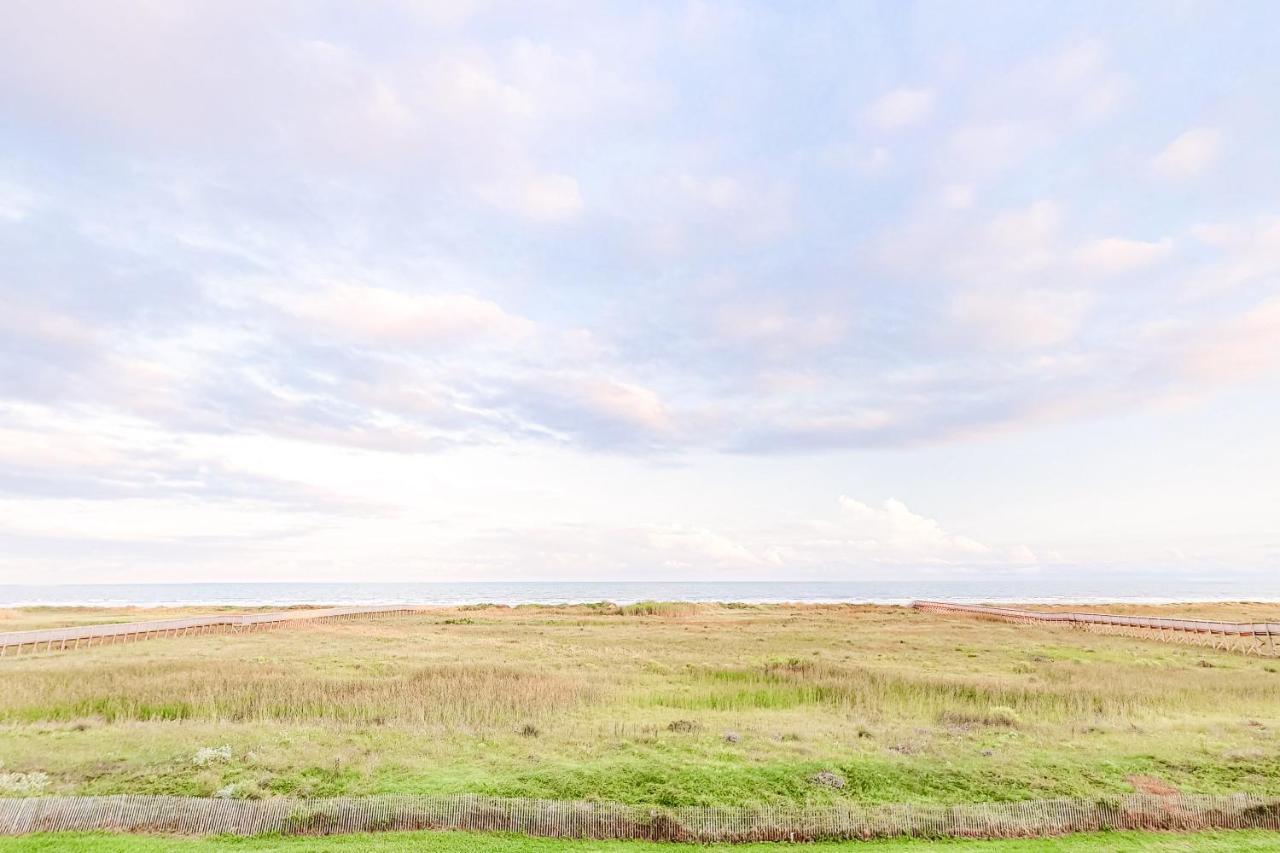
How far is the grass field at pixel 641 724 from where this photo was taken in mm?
10773

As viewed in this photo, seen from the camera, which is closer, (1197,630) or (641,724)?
(641,724)

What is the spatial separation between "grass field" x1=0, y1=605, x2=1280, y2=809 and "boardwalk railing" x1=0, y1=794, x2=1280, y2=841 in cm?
54

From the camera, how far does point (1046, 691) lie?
20484 mm

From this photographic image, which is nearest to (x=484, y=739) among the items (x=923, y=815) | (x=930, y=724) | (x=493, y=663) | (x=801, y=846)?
(x=801, y=846)

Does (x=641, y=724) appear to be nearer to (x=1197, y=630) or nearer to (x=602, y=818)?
(x=602, y=818)

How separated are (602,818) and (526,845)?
111 cm

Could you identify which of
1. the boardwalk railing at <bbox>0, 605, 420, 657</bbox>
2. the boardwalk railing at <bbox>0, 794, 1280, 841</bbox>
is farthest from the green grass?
the boardwalk railing at <bbox>0, 605, 420, 657</bbox>

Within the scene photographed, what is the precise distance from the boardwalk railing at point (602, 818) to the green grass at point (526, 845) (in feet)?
0.81

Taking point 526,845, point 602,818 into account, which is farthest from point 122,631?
point 602,818

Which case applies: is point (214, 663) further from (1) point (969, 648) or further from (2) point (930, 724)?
(1) point (969, 648)

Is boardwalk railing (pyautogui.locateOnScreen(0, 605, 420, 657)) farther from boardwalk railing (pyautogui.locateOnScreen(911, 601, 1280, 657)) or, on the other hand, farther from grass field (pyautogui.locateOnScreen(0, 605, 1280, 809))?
boardwalk railing (pyautogui.locateOnScreen(911, 601, 1280, 657))

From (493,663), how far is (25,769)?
53.0ft

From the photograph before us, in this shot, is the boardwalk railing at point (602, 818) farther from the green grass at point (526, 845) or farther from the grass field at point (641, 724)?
the grass field at point (641, 724)

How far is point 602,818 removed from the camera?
9.57 m
